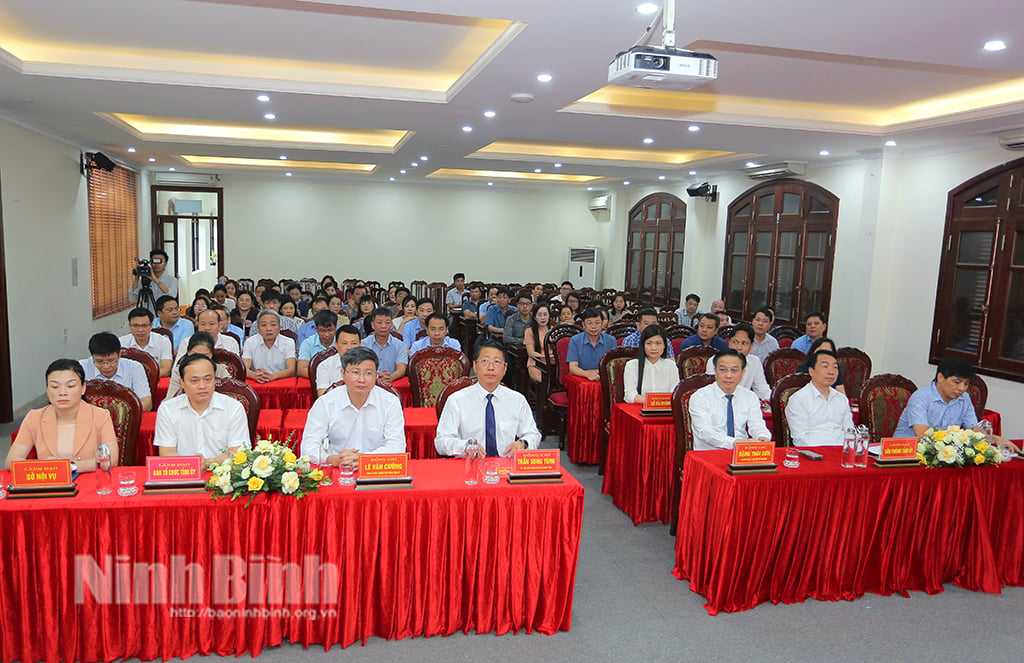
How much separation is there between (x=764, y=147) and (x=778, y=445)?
14.8 ft

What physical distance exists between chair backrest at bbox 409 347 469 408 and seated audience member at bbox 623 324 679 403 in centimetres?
120

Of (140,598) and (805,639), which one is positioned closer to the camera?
(140,598)

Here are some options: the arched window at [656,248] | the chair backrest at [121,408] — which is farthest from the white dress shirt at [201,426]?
the arched window at [656,248]

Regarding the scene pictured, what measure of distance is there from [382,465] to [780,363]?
3.82 meters

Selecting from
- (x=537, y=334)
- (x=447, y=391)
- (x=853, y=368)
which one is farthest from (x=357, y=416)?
(x=853, y=368)

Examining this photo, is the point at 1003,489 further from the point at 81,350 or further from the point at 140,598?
the point at 81,350

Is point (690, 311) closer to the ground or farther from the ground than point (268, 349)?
farther from the ground

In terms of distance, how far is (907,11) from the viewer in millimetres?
3277

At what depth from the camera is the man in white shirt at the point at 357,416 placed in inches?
130

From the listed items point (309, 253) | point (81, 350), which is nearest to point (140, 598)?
point (81, 350)

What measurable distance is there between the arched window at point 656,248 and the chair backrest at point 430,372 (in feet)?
Result: 25.5

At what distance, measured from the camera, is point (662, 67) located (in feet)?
9.66

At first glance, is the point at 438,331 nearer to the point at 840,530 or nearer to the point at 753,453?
the point at 753,453

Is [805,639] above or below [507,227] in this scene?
below
